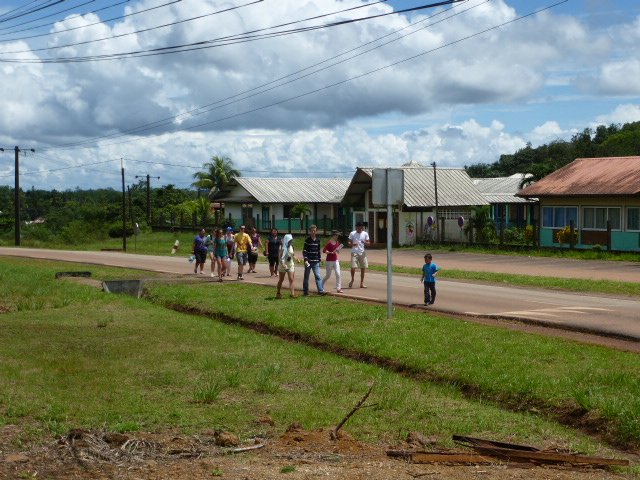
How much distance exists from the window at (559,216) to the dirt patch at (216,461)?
133ft

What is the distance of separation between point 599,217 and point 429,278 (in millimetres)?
27663

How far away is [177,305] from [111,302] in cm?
166

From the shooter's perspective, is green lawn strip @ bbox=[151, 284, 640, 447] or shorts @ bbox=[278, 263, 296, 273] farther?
shorts @ bbox=[278, 263, 296, 273]

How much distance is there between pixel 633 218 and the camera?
4400 cm

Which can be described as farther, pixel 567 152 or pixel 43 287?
pixel 567 152

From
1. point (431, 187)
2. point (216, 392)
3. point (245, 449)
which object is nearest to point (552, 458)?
point (245, 449)

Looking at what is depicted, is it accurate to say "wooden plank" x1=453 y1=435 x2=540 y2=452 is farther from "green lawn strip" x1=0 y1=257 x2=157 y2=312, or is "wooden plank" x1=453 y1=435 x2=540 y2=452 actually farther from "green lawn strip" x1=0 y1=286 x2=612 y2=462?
"green lawn strip" x1=0 y1=257 x2=157 y2=312

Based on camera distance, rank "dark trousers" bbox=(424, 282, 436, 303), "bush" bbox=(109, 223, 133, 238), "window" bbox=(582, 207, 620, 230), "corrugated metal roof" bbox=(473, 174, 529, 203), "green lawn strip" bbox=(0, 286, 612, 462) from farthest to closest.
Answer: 1. "bush" bbox=(109, 223, 133, 238)
2. "corrugated metal roof" bbox=(473, 174, 529, 203)
3. "window" bbox=(582, 207, 620, 230)
4. "dark trousers" bbox=(424, 282, 436, 303)
5. "green lawn strip" bbox=(0, 286, 612, 462)

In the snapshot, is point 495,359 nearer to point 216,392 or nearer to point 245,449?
point 216,392

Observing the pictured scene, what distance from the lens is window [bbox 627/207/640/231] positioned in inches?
1716

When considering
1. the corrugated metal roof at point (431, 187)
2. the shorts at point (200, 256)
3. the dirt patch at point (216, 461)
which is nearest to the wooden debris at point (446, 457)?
the dirt patch at point (216, 461)

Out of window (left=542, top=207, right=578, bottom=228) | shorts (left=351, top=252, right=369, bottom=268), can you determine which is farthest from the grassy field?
window (left=542, top=207, right=578, bottom=228)

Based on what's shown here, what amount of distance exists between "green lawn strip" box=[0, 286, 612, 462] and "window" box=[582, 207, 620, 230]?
31617 mm

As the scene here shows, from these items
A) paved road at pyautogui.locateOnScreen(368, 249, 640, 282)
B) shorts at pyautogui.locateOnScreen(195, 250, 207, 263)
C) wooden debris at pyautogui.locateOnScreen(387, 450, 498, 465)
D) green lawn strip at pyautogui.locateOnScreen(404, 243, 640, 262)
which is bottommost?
wooden debris at pyautogui.locateOnScreen(387, 450, 498, 465)
